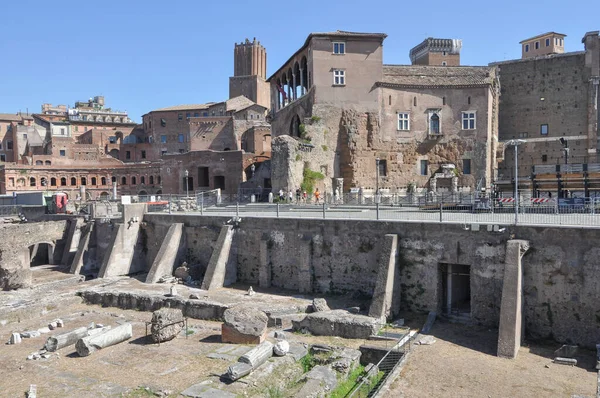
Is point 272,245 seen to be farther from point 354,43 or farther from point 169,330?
point 354,43

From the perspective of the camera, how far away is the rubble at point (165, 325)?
1531 centimetres

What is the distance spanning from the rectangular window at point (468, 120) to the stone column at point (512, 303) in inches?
903

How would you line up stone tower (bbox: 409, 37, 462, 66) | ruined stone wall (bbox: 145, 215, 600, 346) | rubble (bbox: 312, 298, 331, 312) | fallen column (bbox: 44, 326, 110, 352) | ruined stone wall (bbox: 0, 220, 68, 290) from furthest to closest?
stone tower (bbox: 409, 37, 462, 66)
ruined stone wall (bbox: 0, 220, 68, 290)
rubble (bbox: 312, 298, 331, 312)
fallen column (bbox: 44, 326, 110, 352)
ruined stone wall (bbox: 145, 215, 600, 346)

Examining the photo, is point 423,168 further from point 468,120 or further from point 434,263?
point 434,263

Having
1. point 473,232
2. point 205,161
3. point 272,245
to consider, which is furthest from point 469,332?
point 205,161

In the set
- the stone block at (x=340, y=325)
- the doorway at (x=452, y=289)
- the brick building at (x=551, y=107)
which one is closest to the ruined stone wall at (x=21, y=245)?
the stone block at (x=340, y=325)

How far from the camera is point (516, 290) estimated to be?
46.6 ft

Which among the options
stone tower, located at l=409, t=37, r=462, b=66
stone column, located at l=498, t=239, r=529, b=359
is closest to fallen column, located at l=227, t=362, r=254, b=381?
stone column, located at l=498, t=239, r=529, b=359

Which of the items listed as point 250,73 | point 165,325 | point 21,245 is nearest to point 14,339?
point 165,325

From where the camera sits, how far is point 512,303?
14.0m

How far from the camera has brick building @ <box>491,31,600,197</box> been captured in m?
40.9

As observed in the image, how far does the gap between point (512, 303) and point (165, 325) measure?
11.1m

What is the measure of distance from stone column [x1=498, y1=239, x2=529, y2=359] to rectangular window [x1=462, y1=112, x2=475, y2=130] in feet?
75.2

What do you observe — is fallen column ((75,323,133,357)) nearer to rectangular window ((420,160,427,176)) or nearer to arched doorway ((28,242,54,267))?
arched doorway ((28,242,54,267))
